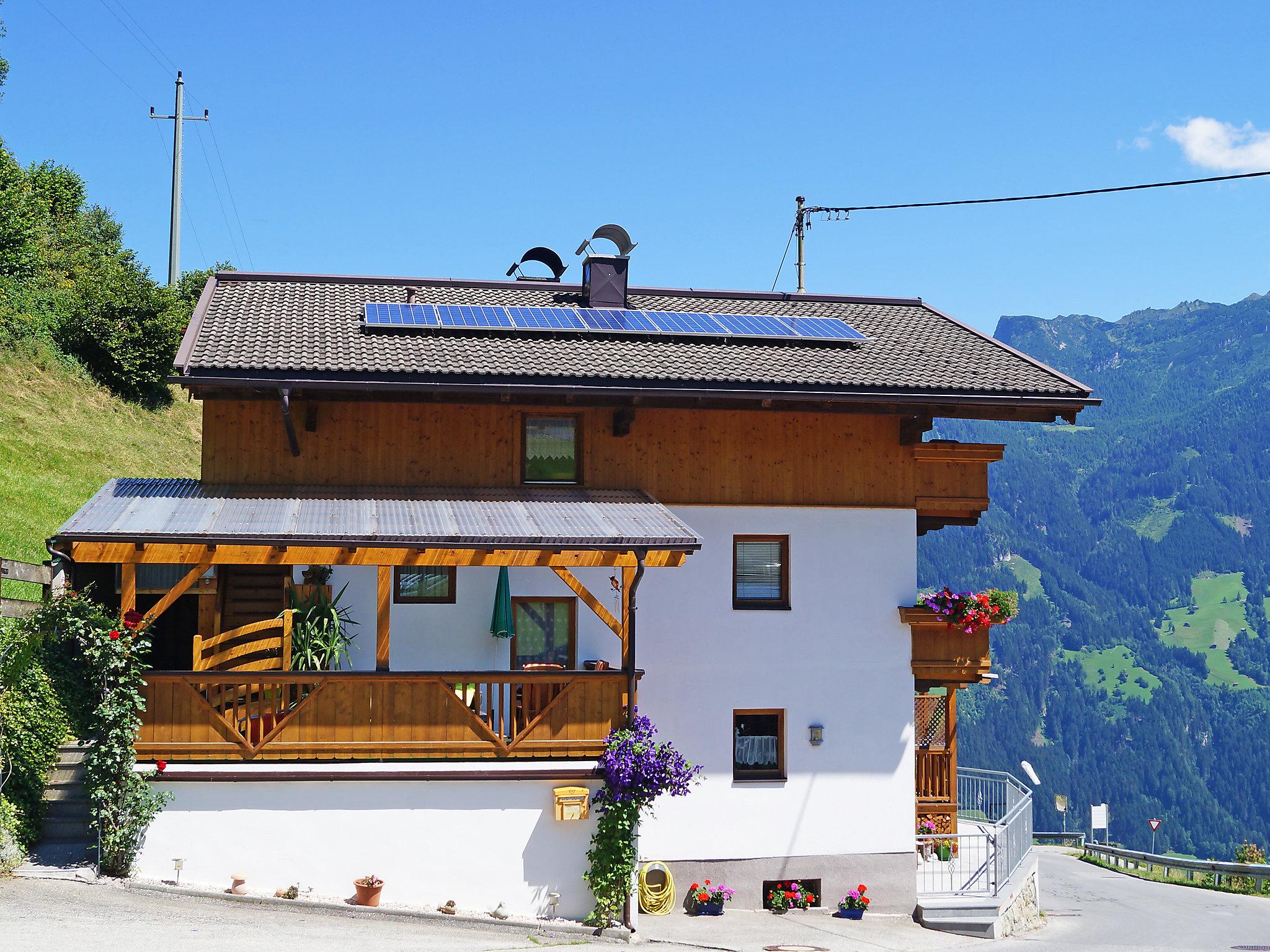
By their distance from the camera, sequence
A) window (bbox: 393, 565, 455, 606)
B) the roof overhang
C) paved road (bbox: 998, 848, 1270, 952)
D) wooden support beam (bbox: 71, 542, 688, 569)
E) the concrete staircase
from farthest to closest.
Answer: paved road (bbox: 998, 848, 1270, 952)
window (bbox: 393, 565, 455, 606)
the roof overhang
wooden support beam (bbox: 71, 542, 688, 569)
the concrete staircase

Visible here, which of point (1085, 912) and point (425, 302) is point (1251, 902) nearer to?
point (1085, 912)

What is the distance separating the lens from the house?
1544cm

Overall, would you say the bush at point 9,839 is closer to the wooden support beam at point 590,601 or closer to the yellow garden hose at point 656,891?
the wooden support beam at point 590,601

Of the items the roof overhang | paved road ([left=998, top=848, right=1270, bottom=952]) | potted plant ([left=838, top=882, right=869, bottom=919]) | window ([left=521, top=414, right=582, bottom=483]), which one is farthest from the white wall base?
paved road ([left=998, top=848, right=1270, bottom=952])

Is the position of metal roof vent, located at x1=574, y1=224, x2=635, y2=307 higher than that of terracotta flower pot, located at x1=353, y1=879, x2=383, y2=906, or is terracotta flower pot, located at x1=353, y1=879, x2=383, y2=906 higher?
metal roof vent, located at x1=574, y1=224, x2=635, y2=307

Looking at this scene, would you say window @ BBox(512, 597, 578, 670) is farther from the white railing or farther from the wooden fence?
the wooden fence

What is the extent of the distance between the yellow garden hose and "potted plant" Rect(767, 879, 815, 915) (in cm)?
145

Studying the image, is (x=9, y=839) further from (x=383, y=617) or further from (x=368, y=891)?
(x=383, y=617)

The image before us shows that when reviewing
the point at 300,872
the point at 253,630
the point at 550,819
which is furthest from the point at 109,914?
the point at 550,819

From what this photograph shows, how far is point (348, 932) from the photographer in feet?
45.5

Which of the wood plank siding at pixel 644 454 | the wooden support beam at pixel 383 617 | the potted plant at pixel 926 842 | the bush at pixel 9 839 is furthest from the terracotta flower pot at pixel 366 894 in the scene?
the potted plant at pixel 926 842

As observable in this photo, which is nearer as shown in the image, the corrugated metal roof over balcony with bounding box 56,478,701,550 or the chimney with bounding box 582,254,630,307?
the corrugated metal roof over balcony with bounding box 56,478,701,550

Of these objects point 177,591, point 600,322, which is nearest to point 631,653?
point 177,591

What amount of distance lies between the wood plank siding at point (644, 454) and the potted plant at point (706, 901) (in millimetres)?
5298
